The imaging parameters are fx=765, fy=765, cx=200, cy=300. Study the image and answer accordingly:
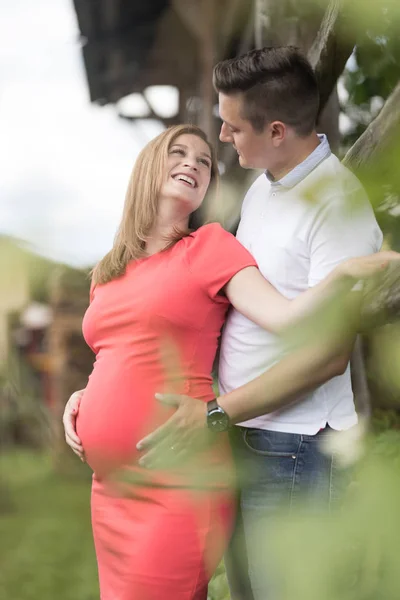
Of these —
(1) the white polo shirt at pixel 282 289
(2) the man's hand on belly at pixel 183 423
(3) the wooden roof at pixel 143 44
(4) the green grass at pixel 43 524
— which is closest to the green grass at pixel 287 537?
(4) the green grass at pixel 43 524

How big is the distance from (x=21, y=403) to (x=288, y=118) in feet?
4.92

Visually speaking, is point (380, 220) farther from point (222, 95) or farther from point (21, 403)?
point (222, 95)

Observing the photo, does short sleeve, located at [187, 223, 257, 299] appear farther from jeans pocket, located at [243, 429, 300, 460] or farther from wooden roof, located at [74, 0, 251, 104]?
wooden roof, located at [74, 0, 251, 104]

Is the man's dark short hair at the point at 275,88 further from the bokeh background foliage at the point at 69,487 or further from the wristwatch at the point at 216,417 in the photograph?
the bokeh background foliage at the point at 69,487

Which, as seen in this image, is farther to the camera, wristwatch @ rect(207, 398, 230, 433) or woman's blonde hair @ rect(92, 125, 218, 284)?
woman's blonde hair @ rect(92, 125, 218, 284)

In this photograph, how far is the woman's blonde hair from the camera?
1868 millimetres

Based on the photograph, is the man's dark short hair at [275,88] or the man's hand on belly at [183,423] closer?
the man's hand on belly at [183,423]

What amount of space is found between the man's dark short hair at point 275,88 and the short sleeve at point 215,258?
10.5 inches

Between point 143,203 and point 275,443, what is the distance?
2.23 feet

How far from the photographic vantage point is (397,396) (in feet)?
1.49

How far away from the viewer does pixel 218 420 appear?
60.6 inches

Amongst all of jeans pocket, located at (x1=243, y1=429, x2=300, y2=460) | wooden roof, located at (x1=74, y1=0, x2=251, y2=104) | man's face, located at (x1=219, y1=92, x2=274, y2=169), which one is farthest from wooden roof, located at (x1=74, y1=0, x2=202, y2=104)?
jeans pocket, located at (x1=243, y1=429, x2=300, y2=460)

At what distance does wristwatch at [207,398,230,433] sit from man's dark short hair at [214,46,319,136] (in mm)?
647

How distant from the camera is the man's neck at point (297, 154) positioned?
1.72m
